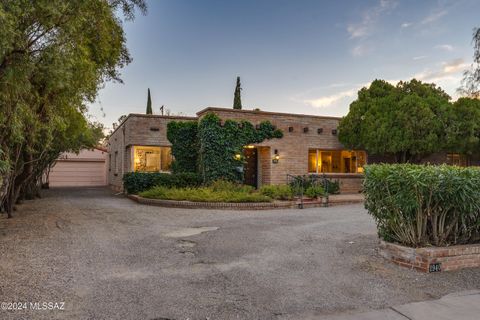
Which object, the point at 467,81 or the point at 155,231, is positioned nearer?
the point at 155,231

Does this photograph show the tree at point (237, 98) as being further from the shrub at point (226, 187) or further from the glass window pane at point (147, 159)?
the shrub at point (226, 187)

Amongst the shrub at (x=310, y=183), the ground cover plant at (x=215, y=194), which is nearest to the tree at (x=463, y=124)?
the shrub at (x=310, y=183)

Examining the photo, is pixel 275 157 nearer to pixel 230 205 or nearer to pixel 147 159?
pixel 230 205

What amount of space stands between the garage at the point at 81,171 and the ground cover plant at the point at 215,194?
16.6 metres

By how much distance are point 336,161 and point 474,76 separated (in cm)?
888

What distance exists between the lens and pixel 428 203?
4953 millimetres

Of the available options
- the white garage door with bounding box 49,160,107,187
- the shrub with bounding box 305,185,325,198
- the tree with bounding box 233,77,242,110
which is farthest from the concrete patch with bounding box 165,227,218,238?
the white garage door with bounding box 49,160,107,187

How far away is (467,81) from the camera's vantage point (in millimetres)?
10438

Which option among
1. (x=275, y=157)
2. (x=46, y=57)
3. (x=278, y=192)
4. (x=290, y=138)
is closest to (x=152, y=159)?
(x=275, y=157)

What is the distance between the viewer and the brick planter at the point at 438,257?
4.82 m

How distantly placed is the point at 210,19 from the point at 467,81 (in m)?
9.75

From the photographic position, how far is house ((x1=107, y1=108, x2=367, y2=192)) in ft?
53.7

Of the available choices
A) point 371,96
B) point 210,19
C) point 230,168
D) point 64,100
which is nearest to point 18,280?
point 64,100

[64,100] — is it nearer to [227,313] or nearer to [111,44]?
[111,44]
